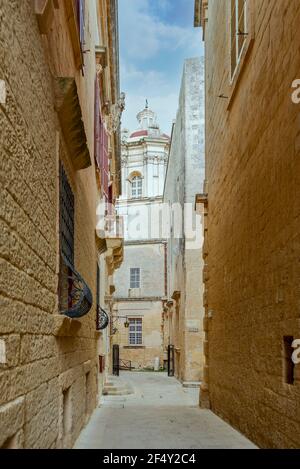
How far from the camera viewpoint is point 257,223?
7.01 metres

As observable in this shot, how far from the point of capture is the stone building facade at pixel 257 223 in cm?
553

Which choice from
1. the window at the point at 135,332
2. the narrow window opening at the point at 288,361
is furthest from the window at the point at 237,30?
the window at the point at 135,332

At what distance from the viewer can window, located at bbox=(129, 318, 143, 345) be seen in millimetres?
33844

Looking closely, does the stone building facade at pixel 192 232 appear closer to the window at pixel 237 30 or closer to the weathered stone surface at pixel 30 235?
the window at pixel 237 30

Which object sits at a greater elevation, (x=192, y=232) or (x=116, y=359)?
(x=192, y=232)

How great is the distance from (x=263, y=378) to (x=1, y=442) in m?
Result: 4.07

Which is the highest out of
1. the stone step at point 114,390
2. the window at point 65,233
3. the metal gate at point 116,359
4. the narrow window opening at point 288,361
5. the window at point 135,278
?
the window at point 135,278

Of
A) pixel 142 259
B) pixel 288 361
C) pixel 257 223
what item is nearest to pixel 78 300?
pixel 288 361

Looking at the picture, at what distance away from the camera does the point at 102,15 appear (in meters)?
14.3

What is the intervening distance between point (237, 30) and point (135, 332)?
2683 centimetres

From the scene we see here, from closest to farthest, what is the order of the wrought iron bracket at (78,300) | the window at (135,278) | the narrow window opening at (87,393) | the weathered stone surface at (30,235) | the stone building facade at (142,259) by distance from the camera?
the weathered stone surface at (30,235)
the wrought iron bracket at (78,300)
the narrow window opening at (87,393)
the stone building facade at (142,259)
the window at (135,278)

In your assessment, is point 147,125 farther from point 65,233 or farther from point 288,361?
point 288,361

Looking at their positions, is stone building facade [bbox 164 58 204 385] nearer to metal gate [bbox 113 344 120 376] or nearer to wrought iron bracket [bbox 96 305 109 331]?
metal gate [bbox 113 344 120 376]
